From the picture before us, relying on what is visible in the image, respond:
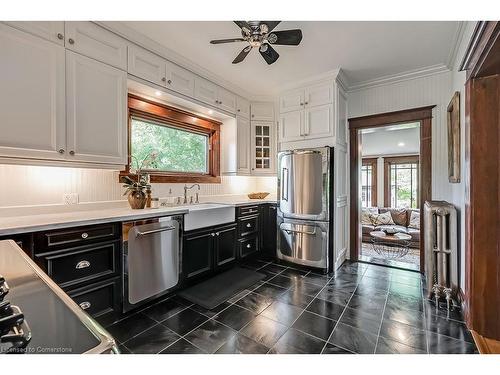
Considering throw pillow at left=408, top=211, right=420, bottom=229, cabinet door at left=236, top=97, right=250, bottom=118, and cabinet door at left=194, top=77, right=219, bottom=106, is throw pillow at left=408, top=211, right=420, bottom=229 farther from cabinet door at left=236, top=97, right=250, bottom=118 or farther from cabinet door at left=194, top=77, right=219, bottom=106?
cabinet door at left=194, top=77, right=219, bottom=106

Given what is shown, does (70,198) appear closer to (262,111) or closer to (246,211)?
(246,211)

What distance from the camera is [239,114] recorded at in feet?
12.4

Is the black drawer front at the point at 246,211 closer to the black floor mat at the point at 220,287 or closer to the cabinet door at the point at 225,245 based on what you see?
the cabinet door at the point at 225,245

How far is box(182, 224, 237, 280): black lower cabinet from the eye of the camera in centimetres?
259

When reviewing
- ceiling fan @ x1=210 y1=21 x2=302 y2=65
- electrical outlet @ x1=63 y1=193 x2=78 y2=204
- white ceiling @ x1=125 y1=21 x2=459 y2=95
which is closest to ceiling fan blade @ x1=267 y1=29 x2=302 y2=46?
ceiling fan @ x1=210 y1=21 x2=302 y2=65

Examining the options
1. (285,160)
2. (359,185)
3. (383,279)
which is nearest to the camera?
(383,279)

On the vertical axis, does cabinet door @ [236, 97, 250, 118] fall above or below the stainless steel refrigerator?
above

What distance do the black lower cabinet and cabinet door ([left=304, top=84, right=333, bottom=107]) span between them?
197 centimetres

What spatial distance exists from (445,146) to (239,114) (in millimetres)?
2775

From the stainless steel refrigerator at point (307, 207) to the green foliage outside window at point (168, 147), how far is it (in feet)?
4.11

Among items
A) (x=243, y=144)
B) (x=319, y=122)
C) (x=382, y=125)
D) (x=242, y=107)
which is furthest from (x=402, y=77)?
(x=243, y=144)

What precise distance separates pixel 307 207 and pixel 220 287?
1.47 meters
